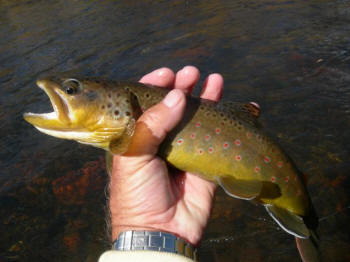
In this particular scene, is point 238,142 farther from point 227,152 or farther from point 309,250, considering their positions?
point 309,250

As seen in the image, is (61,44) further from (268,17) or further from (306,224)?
(306,224)

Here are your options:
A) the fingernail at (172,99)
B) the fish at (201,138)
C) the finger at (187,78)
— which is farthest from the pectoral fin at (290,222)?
the finger at (187,78)

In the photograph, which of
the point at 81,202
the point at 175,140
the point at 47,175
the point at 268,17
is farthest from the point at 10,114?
the point at 268,17

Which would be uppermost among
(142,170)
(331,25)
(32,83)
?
(142,170)

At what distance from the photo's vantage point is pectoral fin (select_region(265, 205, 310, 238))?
2.64m

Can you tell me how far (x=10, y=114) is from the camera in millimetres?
7188

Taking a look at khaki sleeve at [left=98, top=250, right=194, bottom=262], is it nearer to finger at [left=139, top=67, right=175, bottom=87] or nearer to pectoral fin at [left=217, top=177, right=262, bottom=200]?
pectoral fin at [left=217, top=177, right=262, bottom=200]

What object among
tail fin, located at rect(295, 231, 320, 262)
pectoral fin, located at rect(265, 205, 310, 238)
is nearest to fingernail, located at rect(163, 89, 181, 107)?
pectoral fin, located at rect(265, 205, 310, 238)

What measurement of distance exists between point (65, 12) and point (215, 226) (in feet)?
43.1

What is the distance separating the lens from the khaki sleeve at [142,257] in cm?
212

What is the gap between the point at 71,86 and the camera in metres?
2.50

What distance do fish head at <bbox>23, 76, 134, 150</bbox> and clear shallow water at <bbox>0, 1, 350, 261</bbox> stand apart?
2094 millimetres

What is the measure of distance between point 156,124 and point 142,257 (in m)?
0.91

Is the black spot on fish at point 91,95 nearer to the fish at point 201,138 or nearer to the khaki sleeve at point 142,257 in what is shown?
the fish at point 201,138
